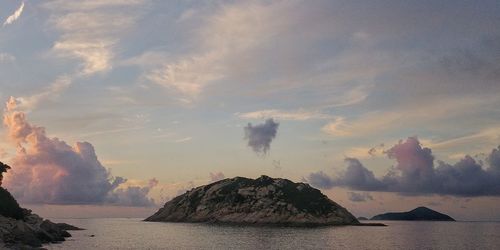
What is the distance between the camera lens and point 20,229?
4033 inches

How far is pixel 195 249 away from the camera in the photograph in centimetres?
11844

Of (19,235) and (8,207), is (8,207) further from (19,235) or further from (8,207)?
(19,235)

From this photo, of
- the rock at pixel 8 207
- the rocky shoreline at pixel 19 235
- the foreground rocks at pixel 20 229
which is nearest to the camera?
the rocky shoreline at pixel 19 235

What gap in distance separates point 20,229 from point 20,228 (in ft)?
2.07

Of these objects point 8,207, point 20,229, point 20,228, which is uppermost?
point 8,207

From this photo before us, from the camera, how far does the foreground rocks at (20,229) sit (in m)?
95.2

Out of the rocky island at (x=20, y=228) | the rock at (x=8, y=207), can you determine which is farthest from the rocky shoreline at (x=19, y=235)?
the rock at (x=8, y=207)

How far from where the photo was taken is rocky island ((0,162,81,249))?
95.3m

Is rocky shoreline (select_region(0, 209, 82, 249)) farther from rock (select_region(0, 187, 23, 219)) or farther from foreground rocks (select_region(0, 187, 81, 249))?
rock (select_region(0, 187, 23, 219))

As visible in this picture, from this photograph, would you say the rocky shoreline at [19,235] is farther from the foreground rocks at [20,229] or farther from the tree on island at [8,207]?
the tree on island at [8,207]

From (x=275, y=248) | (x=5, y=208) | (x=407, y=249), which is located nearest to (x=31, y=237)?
(x=5, y=208)

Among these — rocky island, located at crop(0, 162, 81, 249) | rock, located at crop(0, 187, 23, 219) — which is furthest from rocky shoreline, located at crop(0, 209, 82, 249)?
rock, located at crop(0, 187, 23, 219)

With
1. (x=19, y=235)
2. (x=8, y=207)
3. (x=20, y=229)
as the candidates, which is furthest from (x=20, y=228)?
(x=8, y=207)

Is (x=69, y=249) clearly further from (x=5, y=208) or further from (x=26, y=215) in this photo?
(x=26, y=215)
